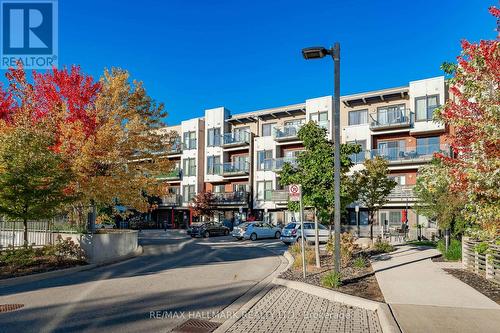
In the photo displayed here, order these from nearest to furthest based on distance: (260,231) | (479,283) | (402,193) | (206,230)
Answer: (479,283)
(260,231)
(206,230)
(402,193)

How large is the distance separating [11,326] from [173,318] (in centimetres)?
282

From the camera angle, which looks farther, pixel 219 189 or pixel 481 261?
pixel 219 189

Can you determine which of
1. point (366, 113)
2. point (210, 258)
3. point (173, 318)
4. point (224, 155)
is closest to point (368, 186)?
point (210, 258)

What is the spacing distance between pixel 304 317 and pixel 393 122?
3198 cm

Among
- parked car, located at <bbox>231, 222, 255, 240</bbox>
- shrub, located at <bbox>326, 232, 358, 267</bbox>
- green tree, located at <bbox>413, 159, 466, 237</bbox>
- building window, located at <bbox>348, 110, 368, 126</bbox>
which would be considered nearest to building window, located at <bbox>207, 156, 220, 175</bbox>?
building window, located at <bbox>348, 110, 368, 126</bbox>

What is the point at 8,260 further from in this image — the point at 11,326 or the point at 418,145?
the point at 418,145

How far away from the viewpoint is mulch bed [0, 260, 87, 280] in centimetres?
1238

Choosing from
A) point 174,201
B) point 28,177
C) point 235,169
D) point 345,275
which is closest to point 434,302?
point 345,275

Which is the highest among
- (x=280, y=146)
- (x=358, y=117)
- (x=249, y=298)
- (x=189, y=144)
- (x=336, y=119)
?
(x=358, y=117)

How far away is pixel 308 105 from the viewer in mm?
42781

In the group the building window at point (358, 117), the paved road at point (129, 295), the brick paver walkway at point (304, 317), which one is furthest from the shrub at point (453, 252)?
the building window at point (358, 117)

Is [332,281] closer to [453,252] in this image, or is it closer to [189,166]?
[453,252]

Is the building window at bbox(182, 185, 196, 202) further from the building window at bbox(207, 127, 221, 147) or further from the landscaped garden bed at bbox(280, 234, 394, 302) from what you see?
the landscaped garden bed at bbox(280, 234, 394, 302)

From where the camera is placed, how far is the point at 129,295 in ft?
32.3
